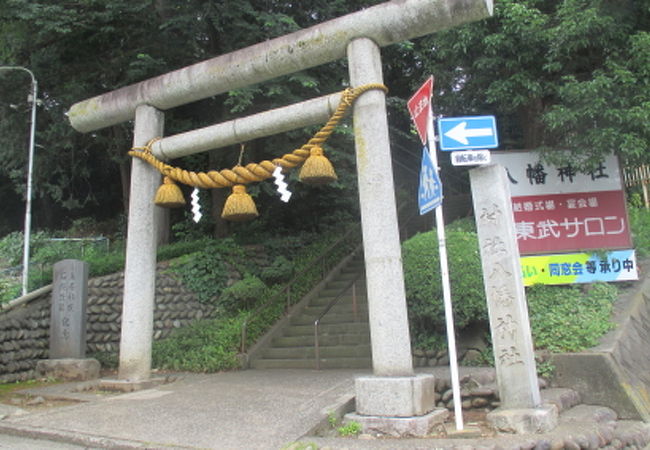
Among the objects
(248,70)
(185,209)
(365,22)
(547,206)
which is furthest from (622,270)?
(185,209)

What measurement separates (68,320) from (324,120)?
20.6 feet

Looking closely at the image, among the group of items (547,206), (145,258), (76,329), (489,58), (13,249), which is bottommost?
(76,329)

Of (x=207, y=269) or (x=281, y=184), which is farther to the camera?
(x=207, y=269)

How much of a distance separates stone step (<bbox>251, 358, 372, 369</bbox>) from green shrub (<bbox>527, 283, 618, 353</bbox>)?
2.75 meters

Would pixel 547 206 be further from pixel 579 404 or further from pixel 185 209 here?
pixel 185 209

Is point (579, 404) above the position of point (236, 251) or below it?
below

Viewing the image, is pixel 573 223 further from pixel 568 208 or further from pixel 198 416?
pixel 198 416

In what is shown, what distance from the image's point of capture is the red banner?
7844 mm

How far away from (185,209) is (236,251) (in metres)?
5.25

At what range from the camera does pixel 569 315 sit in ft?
22.6

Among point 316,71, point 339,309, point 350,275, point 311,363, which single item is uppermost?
point 316,71

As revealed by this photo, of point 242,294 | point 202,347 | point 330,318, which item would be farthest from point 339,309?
point 202,347

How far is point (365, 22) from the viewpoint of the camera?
18.6 feet

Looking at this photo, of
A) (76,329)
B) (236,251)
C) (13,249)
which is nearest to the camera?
(76,329)
